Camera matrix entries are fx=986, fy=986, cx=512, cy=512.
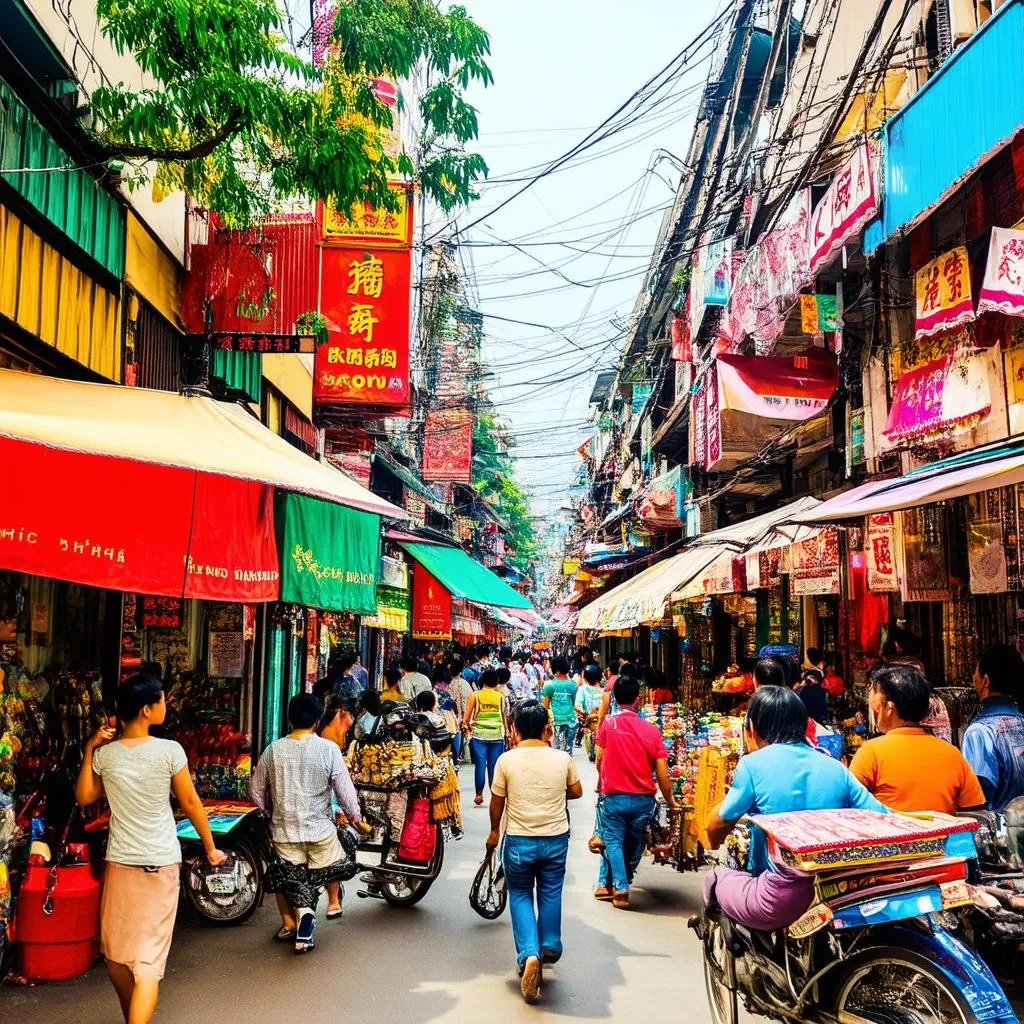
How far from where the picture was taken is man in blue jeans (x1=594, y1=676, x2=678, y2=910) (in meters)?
7.64

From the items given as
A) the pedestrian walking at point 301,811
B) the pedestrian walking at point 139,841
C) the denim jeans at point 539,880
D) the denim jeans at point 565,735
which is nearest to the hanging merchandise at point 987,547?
the denim jeans at point 539,880

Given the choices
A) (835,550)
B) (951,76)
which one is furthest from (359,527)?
(951,76)

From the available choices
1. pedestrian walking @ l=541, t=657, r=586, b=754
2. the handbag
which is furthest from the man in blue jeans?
pedestrian walking @ l=541, t=657, r=586, b=754

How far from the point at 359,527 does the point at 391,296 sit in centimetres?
413

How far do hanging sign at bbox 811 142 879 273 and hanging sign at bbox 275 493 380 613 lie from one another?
192 inches

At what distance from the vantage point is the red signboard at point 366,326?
1175 cm

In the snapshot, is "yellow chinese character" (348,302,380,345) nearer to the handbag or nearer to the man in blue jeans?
the man in blue jeans

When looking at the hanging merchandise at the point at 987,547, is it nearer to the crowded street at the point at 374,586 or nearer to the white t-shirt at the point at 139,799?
the crowded street at the point at 374,586

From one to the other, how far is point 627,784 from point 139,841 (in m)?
3.90

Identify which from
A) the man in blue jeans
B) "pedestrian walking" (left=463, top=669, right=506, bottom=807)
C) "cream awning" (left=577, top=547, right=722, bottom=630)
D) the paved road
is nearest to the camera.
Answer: the paved road

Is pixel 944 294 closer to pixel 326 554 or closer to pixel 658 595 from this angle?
pixel 326 554

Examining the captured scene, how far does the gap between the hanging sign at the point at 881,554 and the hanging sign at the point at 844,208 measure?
98.9 inches

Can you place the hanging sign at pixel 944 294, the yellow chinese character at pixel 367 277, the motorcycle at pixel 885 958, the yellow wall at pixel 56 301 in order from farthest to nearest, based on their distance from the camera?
the yellow chinese character at pixel 367 277 → the hanging sign at pixel 944 294 → the yellow wall at pixel 56 301 → the motorcycle at pixel 885 958

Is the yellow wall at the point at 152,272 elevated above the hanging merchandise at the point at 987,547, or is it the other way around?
the yellow wall at the point at 152,272
